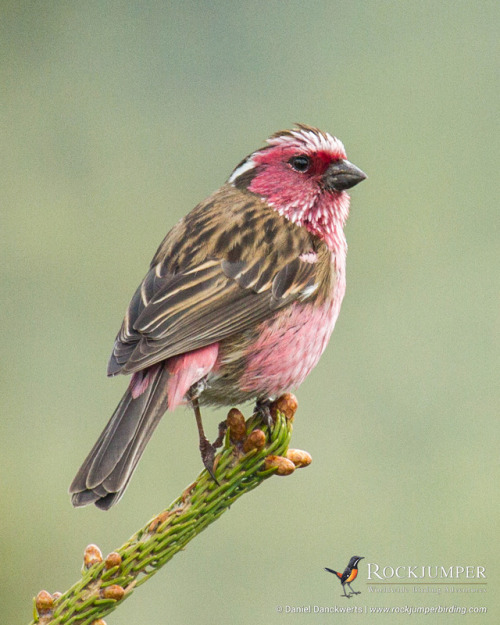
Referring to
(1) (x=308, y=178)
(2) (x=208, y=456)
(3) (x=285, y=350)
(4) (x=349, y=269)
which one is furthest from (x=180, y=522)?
(4) (x=349, y=269)

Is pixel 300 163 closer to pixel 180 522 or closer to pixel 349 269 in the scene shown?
pixel 180 522

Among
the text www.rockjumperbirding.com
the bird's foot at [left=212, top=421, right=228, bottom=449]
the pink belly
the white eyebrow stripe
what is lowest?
the text www.rockjumperbirding.com

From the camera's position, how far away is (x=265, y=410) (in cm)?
419

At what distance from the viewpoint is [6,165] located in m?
11.0

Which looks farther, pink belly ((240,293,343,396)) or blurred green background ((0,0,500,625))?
blurred green background ((0,0,500,625))

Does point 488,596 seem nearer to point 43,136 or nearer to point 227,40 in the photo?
point 43,136

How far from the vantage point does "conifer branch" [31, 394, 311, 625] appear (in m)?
3.31

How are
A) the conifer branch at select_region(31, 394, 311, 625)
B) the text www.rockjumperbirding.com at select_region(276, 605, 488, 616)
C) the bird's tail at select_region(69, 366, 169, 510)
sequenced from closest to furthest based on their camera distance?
1. the conifer branch at select_region(31, 394, 311, 625)
2. the bird's tail at select_region(69, 366, 169, 510)
3. the text www.rockjumperbirding.com at select_region(276, 605, 488, 616)

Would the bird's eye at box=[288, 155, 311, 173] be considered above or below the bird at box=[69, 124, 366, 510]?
above

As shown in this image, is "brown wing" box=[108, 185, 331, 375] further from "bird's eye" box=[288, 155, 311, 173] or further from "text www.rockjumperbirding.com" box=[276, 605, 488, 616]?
"text www.rockjumperbirding.com" box=[276, 605, 488, 616]

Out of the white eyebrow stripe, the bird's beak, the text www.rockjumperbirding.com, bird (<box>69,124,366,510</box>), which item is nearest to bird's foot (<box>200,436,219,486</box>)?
bird (<box>69,124,366,510</box>)

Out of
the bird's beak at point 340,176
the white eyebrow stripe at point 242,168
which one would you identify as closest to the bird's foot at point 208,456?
the bird's beak at point 340,176

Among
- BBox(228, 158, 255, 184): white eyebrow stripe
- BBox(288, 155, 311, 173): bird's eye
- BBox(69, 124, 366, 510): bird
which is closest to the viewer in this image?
BBox(69, 124, 366, 510): bird

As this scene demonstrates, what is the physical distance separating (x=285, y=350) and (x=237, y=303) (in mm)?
283
